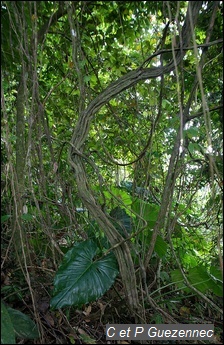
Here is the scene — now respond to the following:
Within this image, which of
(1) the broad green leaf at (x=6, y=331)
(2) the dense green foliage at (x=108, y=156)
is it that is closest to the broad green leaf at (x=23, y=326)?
(2) the dense green foliage at (x=108, y=156)

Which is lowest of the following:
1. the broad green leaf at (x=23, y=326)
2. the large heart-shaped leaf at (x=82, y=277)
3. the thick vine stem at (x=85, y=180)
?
the broad green leaf at (x=23, y=326)

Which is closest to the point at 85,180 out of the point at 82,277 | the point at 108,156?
the point at 108,156

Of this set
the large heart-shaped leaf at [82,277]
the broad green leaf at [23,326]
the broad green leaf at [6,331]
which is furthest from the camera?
the large heart-shaped leaf at [82,277]

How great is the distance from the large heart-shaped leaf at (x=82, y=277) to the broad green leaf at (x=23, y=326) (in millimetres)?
110

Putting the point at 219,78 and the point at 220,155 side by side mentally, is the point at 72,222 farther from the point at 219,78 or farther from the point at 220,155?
the point at 219,78

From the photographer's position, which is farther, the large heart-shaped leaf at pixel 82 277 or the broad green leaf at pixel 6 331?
the large heart-shaped leaf at pixel 82 277

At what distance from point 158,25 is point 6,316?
5.61 feet

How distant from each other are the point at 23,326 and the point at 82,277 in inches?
11.9

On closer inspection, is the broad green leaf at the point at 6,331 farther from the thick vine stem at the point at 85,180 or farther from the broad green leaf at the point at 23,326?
the thick vine stem at the point at 85,180

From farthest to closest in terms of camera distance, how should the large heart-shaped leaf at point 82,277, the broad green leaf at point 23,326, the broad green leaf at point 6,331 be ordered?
the large heart-shaped leaf at point 82,277 → the broad green leaf at point 23,326 → the broad green leaf at point 6,331

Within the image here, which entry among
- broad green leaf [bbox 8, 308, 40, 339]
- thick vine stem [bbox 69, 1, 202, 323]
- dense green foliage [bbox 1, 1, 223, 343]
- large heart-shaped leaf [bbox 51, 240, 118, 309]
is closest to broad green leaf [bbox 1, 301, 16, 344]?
dense green foliage [bbox 1, 1, 223, 343]

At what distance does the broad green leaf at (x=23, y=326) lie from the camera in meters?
1.21

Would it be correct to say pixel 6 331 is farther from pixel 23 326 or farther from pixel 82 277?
pixel 82 277

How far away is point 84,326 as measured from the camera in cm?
147
